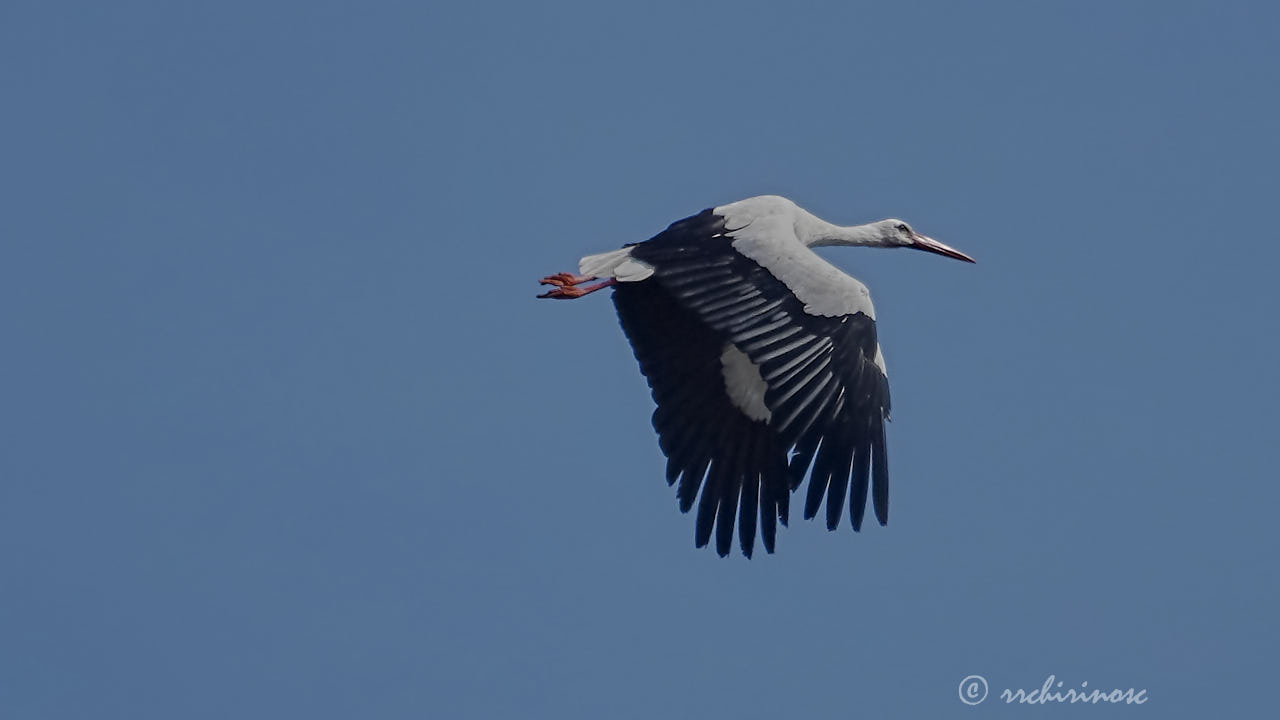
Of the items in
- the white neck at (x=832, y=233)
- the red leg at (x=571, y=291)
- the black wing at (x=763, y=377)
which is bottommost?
the black wing at (x=763, y=377)

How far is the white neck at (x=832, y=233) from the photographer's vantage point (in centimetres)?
1322

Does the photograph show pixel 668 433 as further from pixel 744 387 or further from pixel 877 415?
pixel 877 415

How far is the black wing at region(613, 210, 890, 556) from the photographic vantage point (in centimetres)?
1130

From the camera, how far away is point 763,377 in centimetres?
1124

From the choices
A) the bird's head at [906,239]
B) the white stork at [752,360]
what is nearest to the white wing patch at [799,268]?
the white stork at [752,360]

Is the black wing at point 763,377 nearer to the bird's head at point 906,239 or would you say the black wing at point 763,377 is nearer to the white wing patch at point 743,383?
the white wing patch at point 743,383

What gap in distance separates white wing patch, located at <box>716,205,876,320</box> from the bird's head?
225 cm

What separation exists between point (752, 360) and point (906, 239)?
3760 millimetres

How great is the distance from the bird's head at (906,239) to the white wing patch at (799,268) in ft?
7.37

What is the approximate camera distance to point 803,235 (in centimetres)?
1314

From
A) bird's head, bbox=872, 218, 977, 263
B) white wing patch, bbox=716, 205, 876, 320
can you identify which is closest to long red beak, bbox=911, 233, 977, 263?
bird's head, bbox=872, 218, 977, 263

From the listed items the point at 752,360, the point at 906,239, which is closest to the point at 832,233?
the point at 906,239

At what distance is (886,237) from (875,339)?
3.35 meters

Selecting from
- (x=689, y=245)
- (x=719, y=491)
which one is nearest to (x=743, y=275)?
(x=689, y=245)
